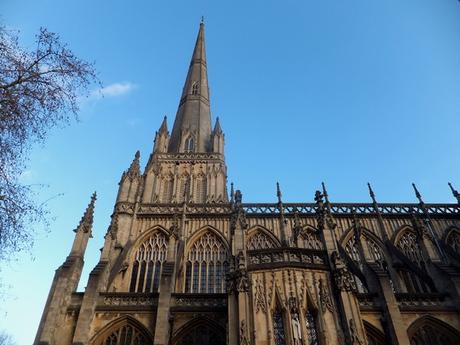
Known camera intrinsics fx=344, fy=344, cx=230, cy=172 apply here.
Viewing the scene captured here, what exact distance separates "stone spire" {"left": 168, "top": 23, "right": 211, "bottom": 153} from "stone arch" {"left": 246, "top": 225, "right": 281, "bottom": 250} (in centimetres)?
1183

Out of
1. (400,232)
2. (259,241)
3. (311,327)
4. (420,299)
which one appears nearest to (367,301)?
(420,299)

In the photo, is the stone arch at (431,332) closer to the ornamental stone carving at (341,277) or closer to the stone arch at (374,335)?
the stone arch at (374,335)

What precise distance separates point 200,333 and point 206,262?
18.0 feet

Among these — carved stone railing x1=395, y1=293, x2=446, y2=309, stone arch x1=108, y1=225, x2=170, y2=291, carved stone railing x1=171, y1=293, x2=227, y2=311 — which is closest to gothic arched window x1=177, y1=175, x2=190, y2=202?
stone arch x1=108, y1=225, x2=170, y2=291

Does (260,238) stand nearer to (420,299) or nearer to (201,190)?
(201,190)

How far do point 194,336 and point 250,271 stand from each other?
408 centimetres

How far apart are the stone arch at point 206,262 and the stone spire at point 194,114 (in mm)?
11648

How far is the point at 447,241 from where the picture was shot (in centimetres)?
2108

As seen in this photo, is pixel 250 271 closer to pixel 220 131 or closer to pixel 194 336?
pixel 194 336

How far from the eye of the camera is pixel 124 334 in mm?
14586

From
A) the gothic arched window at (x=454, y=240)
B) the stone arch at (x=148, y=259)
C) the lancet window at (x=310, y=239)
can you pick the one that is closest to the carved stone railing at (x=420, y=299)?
the lancet window at (x=310, y=239)

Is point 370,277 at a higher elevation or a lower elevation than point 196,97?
lower

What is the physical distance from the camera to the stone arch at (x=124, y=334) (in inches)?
561

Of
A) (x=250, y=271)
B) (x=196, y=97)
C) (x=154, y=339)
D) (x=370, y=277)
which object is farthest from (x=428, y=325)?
(x=196, y=97)
